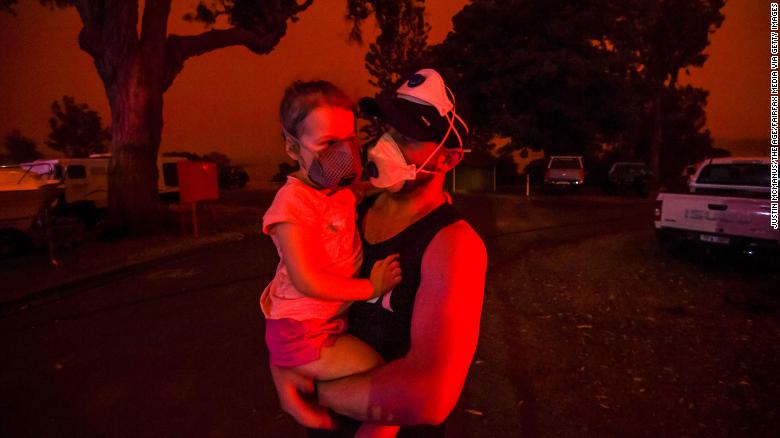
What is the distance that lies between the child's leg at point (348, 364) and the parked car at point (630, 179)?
81.2 feet

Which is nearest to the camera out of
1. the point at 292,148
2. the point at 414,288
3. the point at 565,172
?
the point at 414,288

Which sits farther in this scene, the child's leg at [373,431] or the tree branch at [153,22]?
the tree branch at [153,22]

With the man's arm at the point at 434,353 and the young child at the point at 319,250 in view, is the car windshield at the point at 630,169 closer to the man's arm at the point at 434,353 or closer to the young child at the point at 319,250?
the young child at the point at 319,250

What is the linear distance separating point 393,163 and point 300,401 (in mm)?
828

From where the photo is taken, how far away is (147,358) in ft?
15.0

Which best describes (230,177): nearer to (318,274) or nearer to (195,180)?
(195,180)

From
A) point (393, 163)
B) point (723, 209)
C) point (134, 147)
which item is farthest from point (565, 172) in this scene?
point (393, 163)

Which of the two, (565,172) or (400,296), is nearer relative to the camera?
(400,296)

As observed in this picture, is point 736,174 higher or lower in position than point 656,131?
lower

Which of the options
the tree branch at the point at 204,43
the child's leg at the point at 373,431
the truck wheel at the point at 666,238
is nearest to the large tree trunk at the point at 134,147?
the tree branch at the point at 204,43

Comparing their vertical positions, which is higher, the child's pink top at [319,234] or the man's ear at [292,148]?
the man's ear at [292,148]

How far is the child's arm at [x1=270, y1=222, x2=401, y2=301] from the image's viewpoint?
1422 mm

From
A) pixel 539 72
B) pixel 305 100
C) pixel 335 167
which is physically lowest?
pixel 335 167

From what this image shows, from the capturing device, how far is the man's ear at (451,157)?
5.13 ft
